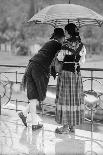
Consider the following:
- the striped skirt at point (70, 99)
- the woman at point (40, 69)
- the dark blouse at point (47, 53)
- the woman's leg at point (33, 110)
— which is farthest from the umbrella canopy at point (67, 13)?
the woman's leg at point (33, 110)

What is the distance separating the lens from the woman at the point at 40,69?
4.28 metres

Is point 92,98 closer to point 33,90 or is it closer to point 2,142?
point 33,90

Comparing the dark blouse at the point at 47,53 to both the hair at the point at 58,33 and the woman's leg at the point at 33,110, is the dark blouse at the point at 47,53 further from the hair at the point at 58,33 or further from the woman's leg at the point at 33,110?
the woman's leg at the point at 33,110

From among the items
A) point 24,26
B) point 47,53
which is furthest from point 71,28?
point 24,26

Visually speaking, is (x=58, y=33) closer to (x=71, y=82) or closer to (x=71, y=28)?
(x=71, y=28)

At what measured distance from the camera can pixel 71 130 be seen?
4.72 m

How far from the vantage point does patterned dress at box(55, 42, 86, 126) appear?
4.17 meters

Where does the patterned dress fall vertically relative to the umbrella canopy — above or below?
below

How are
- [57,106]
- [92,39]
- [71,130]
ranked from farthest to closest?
[92,39] → [71,130] → [57,106]

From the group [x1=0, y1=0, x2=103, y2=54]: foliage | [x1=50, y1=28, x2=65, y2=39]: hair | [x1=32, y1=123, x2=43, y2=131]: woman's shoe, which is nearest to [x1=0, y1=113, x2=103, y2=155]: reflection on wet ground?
[x1=32, y1=123, x2=43, y2=131]: woman's shoe

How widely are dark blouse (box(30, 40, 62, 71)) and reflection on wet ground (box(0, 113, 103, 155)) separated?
3.28 feet

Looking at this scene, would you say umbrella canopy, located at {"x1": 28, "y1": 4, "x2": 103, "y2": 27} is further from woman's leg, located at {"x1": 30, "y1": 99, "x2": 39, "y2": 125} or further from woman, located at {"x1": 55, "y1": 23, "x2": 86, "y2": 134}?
woman's leg, located at {"x1": 30, "y1": 99, "x2": 39, "y2": 125}

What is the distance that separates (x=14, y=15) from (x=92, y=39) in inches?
384

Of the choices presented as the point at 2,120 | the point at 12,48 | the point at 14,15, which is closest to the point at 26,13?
the point at 14,15
